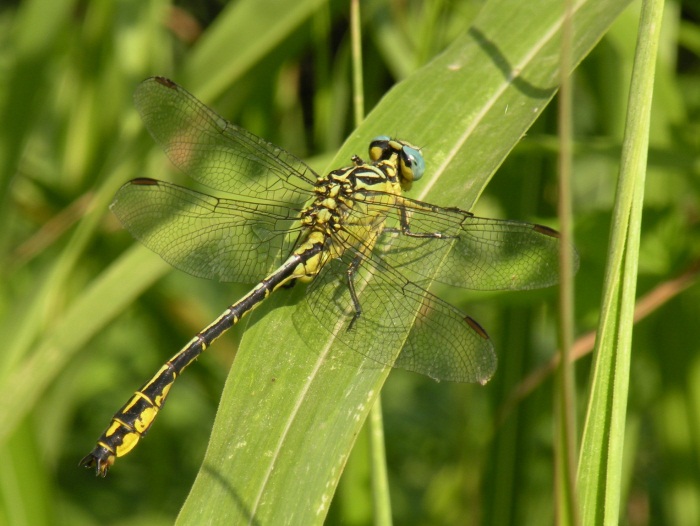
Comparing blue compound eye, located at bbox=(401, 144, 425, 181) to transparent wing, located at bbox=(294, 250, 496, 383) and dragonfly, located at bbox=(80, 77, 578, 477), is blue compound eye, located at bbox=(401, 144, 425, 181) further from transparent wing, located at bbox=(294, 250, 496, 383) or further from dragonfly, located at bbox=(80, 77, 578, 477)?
transparent wing, located at bbox=(294, 250, 496, 383)

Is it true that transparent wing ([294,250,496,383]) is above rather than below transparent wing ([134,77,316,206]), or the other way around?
below

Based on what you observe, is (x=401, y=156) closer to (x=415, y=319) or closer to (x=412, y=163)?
(x=412, y=163)

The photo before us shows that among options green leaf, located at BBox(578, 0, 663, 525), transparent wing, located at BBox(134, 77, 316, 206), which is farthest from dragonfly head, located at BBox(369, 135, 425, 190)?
green leaf, located at BBox(578, 0, 663, 525)

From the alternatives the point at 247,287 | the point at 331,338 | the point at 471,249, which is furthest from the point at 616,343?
the point at 247,287

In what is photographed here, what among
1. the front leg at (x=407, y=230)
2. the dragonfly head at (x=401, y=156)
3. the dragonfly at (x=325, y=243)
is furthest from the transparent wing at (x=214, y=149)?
the front leg at (x=407, y=230)

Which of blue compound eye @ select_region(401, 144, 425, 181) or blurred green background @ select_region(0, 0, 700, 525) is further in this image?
blurred green background @ select_region(0, 0, 700, 525)

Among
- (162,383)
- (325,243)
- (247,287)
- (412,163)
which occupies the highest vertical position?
(247,287)

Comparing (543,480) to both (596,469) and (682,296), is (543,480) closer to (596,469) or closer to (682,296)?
(682,296)

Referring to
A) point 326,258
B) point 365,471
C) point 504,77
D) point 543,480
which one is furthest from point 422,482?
point 504,77
